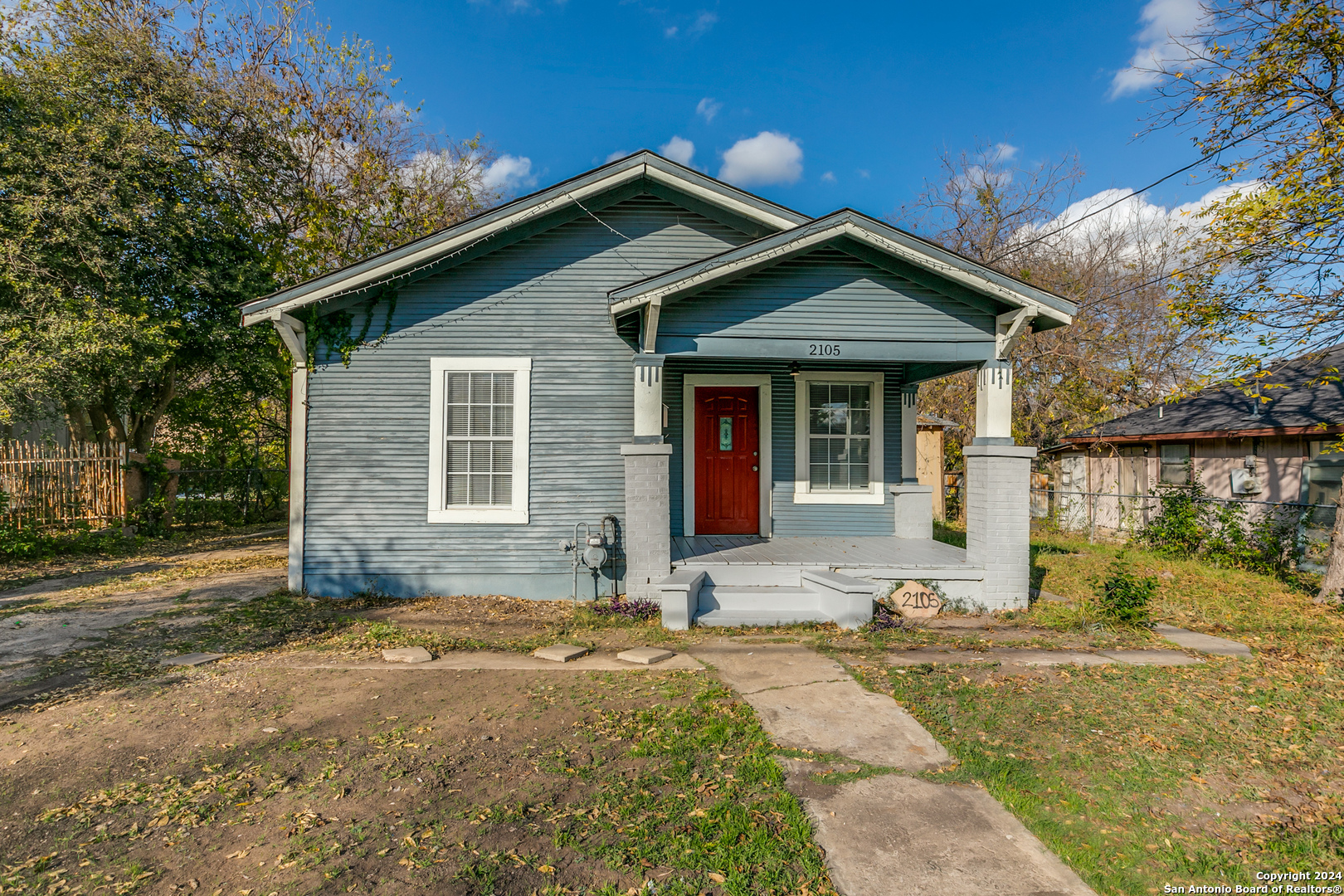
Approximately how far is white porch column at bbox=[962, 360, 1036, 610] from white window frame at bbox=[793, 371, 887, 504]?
6.36 ft

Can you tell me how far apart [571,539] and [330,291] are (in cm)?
407

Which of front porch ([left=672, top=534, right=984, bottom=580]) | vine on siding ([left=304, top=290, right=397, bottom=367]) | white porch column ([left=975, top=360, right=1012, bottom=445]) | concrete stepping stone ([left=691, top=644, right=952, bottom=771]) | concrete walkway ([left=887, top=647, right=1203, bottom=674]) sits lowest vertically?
concrete walkway ([left=887, top=647, right=1203, bottom=674])

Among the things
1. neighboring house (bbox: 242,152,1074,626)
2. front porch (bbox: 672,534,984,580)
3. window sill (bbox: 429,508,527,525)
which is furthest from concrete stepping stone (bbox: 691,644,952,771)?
window sill (bbox: 429,508,527,525)

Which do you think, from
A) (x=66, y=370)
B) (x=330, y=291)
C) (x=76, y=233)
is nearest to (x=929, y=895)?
(x=330, y=291)

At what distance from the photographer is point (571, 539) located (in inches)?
307

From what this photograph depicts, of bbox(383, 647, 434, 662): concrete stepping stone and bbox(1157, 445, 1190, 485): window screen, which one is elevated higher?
bbox(1157, 445, 1190, 485): window screen

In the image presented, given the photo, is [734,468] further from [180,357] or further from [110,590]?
[180,357]

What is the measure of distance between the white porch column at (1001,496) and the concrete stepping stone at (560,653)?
4.64 meters

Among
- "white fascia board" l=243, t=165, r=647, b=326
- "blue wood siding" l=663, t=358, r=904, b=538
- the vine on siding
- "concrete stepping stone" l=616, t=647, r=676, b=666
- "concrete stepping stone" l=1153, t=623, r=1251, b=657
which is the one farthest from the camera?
"blue wood siding" l=663, t=358, r=904, b=538

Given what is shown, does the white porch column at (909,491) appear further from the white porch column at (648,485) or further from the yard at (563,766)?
the white porch column at (648,485)

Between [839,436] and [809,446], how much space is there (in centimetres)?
49

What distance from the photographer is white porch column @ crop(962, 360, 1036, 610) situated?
712 cm

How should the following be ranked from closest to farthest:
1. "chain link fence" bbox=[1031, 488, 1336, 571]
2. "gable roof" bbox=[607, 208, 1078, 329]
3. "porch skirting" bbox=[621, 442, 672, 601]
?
"gable roof" bbox=[607, 208, 1078, 329], "porch skirting" bbox=[621, 442, 672, 601], "chain link fence" bbox=[1031, 488, 1336, 571]

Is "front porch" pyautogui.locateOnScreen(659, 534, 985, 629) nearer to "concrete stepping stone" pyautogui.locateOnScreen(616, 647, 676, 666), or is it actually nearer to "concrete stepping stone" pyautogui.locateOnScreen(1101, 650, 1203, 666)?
"concrete stepping stone" pyautogui.locateOnScreen(616, 647, 676, 666)
